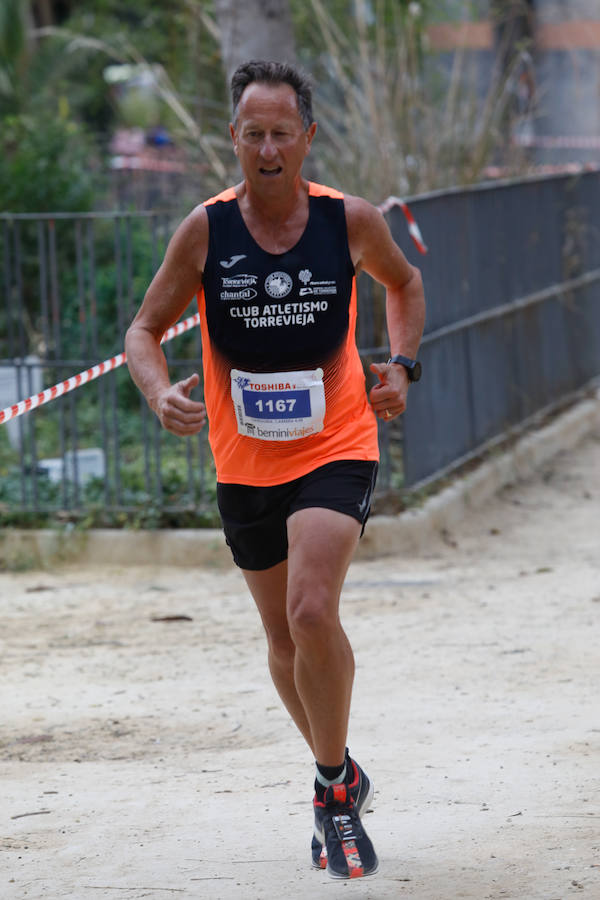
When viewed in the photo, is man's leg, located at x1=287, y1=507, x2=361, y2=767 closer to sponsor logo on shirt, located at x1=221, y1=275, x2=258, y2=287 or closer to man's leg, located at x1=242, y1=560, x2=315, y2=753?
man's leg, located at x1=242, y1=560, x2=315, y2=753

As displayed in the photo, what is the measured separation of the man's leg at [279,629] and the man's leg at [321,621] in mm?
200

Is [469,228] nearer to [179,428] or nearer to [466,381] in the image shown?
[466,381]

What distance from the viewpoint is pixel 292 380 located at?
381 centimetres

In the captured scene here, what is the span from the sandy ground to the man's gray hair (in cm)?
204

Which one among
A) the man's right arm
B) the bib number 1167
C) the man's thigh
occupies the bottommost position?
the man's thigh

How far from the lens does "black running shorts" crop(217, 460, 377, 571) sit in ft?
12.4

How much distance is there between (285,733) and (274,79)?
258 centimetres

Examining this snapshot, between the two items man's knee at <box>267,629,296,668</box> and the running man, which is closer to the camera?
the running man

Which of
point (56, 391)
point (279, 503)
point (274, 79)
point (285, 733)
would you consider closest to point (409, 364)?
point (279, 503)

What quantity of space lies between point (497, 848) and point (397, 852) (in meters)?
0.28

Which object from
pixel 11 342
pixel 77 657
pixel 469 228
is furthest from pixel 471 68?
pixel 77 657

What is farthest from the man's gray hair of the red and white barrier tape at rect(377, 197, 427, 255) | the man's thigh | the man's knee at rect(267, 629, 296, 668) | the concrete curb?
the concrete curb

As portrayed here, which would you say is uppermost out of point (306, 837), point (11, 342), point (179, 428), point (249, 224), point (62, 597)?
point (249, 224)

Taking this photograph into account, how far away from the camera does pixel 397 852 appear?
4.06 meters
